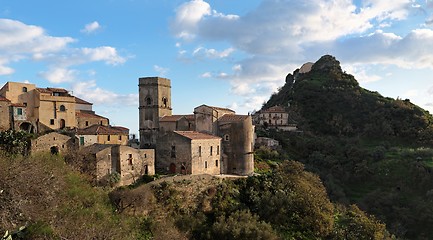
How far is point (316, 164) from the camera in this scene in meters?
65.4

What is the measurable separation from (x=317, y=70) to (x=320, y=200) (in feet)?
234

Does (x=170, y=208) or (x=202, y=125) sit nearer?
(x=170, y=208)

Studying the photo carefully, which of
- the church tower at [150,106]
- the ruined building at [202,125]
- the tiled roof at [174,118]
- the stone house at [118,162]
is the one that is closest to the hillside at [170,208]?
the stone house at [118,162]

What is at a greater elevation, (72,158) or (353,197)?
(72,158)

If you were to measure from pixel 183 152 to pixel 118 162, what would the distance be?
6.39 m

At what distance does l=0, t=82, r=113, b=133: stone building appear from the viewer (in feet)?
118

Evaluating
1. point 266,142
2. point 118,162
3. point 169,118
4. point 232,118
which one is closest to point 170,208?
point 118,162

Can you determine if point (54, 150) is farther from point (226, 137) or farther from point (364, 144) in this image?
point (364, 144)

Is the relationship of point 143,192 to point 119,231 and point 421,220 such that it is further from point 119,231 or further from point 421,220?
point 421,220

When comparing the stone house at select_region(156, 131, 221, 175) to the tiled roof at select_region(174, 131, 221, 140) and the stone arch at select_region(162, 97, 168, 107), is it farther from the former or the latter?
the stone arch at select_region(162, 97, 168, 107)

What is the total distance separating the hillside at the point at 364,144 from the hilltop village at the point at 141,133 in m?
21.1

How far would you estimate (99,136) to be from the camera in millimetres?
36969

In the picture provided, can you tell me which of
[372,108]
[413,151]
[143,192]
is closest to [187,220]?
[143,192]

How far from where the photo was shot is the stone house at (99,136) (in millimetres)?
35594
